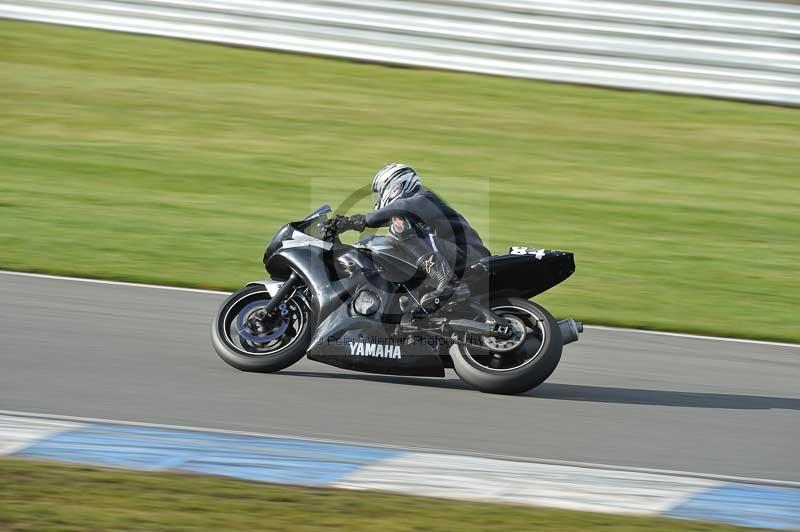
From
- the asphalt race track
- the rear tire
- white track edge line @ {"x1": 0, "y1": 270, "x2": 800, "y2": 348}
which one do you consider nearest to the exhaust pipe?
the rear tire

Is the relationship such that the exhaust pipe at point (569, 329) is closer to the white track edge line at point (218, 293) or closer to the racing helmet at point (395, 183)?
the racing helmet at point (395, 183)

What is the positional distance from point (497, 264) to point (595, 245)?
593 centimetres

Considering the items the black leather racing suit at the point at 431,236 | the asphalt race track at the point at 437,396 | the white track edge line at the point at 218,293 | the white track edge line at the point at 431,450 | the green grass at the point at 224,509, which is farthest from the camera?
the white track edge line at the point at 218,293

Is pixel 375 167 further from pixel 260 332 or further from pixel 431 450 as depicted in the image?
pixel 431 450

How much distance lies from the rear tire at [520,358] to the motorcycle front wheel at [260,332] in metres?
1.03

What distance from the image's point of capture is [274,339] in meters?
8.22

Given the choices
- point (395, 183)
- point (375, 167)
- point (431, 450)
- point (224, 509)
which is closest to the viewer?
point (224, 509)

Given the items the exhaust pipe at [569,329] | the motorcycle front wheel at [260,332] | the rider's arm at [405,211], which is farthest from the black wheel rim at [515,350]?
the motorcycle front wheel at [260,332]

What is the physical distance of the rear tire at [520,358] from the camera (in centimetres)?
775

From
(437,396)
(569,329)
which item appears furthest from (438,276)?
(569,329)

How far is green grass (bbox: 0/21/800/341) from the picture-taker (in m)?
12.1

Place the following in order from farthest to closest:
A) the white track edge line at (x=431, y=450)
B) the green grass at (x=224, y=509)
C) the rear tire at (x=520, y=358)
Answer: the rear tire at (x=520, y=358) → the white track edge line at (x=431, y=450) → the green grass at (x=224, y=509)

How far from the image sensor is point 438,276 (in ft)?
26.0

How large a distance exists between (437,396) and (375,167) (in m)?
8.34
